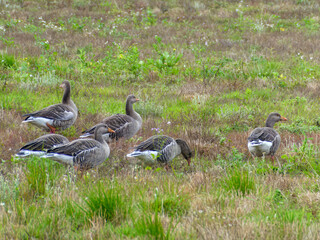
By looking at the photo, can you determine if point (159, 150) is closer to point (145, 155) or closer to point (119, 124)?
point (145, 155)

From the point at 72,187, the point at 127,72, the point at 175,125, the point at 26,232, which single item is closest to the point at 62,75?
the point at 127,72

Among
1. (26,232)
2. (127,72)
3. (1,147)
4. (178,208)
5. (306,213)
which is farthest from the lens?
(127,72)

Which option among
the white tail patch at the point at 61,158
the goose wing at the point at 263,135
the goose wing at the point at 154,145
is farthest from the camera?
the goose wing at the point at 263,135

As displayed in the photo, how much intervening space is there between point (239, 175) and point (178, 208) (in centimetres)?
104

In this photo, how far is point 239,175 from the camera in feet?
17.0

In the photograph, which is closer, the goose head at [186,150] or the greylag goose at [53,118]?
the goose head at [186,150]

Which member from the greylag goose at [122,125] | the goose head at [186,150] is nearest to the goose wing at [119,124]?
the greylag goose at [122,125]

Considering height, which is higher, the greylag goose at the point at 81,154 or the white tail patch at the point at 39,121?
the greylag goose at the point at 81,154

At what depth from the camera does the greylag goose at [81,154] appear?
625 cm

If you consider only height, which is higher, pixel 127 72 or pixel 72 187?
pixel 72 187

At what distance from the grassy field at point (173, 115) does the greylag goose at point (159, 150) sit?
0.27 m

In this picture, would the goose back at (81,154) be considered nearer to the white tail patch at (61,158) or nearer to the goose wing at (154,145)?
the white tail patch at (61,158)

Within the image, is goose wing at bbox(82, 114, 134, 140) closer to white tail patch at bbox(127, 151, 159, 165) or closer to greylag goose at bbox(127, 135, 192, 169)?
greylag goose at bbox(127, 135, 192, 169)

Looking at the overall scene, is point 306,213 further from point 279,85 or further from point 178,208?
point 279,85
